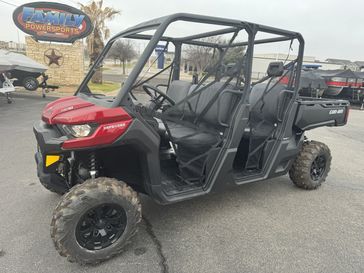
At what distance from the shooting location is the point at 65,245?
7.19ft

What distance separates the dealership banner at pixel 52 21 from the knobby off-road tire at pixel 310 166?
13.6 metres

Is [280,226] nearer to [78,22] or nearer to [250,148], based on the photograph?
[250,148]

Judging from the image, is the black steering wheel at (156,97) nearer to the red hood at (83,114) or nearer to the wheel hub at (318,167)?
the red hood at (83,114)

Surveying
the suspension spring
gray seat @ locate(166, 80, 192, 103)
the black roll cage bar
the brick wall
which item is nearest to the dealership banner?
the brick wall

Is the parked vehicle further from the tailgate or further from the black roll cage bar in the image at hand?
the tailgate

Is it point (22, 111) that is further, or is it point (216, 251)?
point (22, 111)

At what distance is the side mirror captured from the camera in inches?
124

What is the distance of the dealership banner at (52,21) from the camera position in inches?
551

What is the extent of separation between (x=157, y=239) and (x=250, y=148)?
1538 millimetres

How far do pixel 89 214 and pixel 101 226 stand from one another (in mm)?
149

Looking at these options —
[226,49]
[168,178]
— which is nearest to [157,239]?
[168,178]

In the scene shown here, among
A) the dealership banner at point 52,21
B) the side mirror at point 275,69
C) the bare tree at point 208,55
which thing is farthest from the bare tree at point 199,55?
the dealership banner at point 52,21

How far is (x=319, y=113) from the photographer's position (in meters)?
3.82

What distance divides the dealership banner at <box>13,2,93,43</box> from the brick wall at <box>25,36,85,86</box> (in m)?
0.34
